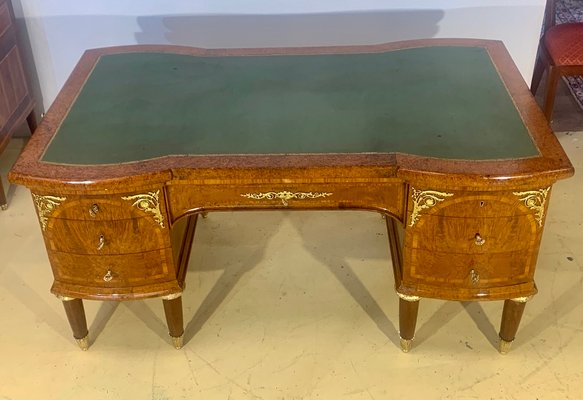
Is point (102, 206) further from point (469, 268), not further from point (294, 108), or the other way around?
point (469, 268)

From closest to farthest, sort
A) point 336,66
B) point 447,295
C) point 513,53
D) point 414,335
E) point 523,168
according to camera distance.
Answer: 1. point 523,168
2. point 447,295
3. point 414,335
4. point 336,66
5. point 513,53

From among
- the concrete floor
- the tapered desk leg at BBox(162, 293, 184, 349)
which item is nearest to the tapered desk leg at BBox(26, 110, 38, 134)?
the concrete floor

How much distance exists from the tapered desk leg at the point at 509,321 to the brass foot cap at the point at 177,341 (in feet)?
2.67

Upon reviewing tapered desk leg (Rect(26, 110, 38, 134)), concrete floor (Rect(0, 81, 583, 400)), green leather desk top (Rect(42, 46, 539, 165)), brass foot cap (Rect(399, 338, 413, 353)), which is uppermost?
green leather desk top (Rect(42, 46, 539, 165))

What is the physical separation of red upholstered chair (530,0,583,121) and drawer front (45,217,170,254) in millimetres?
1619

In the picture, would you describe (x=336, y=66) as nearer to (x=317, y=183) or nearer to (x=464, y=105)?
(x=464, y=105)

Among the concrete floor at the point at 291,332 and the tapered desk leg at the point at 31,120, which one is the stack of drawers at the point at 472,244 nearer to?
the concrete floor at the point at 291,332

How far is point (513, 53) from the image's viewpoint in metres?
2.53

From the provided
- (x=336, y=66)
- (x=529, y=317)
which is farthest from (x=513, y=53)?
(x=529, y=317)

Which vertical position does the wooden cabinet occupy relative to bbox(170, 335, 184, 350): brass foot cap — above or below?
above

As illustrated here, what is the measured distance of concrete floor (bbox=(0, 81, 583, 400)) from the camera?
171cm

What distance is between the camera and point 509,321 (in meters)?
1.71

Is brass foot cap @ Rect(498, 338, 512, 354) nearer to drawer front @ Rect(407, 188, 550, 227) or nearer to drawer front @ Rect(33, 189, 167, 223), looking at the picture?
drawer front @ Rect(407, 188, 550, 227)

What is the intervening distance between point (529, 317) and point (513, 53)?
1.07 metres
